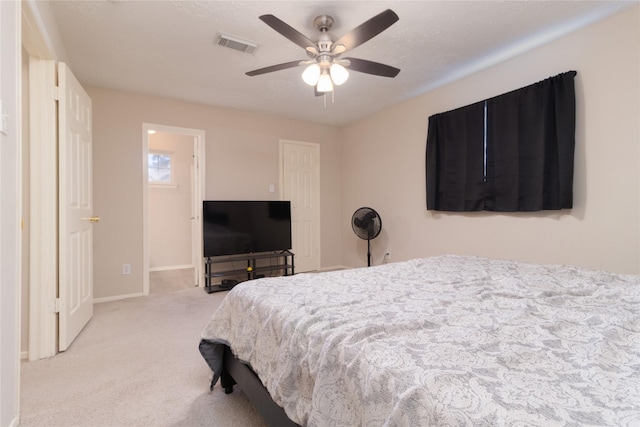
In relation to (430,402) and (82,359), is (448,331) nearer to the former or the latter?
(430,402)

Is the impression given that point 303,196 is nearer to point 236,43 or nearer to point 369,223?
point 369,223

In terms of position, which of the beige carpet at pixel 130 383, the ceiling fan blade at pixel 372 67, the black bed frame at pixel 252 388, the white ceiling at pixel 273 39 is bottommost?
the beige carpet at pixel 130 383

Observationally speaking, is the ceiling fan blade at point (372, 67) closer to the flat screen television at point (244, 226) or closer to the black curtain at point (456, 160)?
the black curtain at point (456, 160)

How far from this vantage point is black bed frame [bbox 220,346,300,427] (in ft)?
3.67

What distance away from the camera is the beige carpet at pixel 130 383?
4.91ft

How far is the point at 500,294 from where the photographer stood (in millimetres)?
1296

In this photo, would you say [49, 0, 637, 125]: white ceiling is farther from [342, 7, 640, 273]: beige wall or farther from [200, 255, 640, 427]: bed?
[200, 255, 640, 427]: bed

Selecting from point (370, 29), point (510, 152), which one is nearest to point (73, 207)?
point (370, 29)

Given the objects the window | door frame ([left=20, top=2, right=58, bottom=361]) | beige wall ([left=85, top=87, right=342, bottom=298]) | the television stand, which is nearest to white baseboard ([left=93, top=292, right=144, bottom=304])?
beige wall ([left=85, top=87, right=342, bottom=298])

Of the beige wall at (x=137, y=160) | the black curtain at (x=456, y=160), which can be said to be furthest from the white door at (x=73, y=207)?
the black curtain at (x=456, y=160)

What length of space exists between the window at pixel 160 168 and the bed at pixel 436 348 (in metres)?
4.38

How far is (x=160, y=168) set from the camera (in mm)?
5258

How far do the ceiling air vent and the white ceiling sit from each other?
0.17ft

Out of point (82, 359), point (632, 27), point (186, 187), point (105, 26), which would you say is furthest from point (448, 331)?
point (186, 187)
